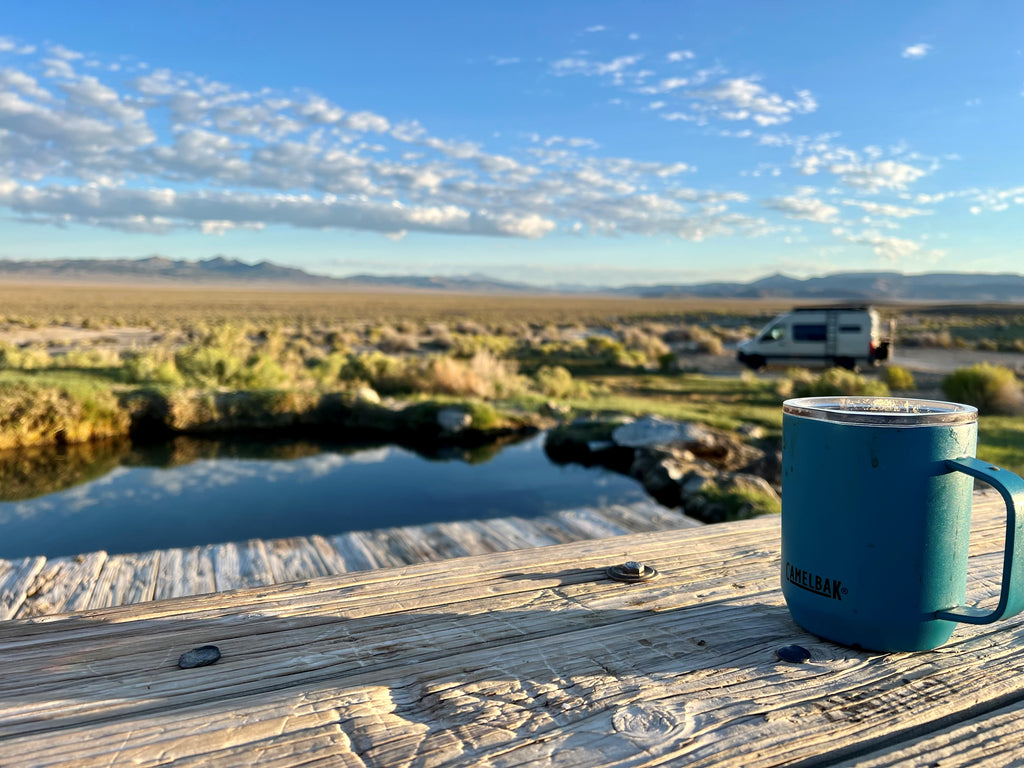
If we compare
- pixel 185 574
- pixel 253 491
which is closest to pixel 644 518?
pixel 185 574

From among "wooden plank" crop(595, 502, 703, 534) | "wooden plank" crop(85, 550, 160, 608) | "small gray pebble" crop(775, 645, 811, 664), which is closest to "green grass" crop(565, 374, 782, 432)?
"wooden plank" crop(595, 502, 703, 534)

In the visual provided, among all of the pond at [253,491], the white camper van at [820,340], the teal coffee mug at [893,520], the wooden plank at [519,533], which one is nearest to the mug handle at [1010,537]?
the teal coffee mug at [893,520]

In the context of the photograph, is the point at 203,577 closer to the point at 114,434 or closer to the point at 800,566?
the point at 800,566

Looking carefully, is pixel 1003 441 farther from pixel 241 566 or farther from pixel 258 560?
pixel 241 566

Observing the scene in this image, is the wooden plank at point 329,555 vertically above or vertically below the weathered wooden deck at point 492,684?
below

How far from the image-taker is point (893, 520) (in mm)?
1421

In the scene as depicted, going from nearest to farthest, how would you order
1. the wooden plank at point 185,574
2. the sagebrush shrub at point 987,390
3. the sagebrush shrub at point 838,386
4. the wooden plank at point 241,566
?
1. the wooden plank at point 185,574
2. the wooden plank at point 241,566
3. the sagebrush shrub at point 838,386
4. the sagebrush shrub at point 987,390

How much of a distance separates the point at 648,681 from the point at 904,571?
0.56 meters

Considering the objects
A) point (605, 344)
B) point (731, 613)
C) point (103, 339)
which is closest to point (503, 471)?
point (731, 613)

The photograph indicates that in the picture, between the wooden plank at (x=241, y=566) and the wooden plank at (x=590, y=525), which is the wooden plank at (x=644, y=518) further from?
the wooden plank at (x=241, y=566)

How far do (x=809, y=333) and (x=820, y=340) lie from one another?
15.5 inches

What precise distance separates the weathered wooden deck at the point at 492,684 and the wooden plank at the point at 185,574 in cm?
215

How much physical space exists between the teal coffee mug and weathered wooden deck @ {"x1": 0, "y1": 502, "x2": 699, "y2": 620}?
6.51 ft

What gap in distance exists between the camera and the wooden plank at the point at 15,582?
11.3ft
